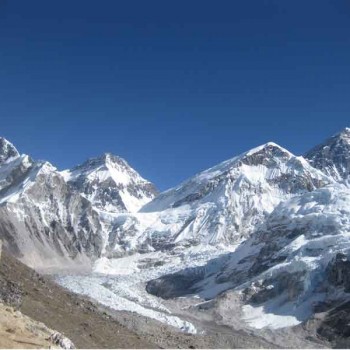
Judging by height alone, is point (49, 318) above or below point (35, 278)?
below

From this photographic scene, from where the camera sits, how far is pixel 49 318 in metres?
67.4

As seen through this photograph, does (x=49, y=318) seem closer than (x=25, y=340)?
No

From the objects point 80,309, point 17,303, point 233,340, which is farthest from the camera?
point 233,340

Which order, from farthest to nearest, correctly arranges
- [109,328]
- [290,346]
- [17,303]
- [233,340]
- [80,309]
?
[290,346]
[233,340]
[80,309]
[109,328]
[17,303]

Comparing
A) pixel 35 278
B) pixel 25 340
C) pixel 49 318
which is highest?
pixel 35 278

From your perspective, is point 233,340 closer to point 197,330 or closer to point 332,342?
point 197,330

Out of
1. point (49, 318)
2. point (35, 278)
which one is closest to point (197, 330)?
point (35, 278)

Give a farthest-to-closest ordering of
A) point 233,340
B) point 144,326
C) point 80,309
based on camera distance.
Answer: point 233,340, point 144,326, point 80,309

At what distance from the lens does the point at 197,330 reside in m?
188

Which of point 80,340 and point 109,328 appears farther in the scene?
point 109,328

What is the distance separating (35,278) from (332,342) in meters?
123

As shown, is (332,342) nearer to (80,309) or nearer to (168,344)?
(168,344)

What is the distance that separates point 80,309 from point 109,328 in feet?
23.9

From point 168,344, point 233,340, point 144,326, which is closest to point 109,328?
point 168,344
